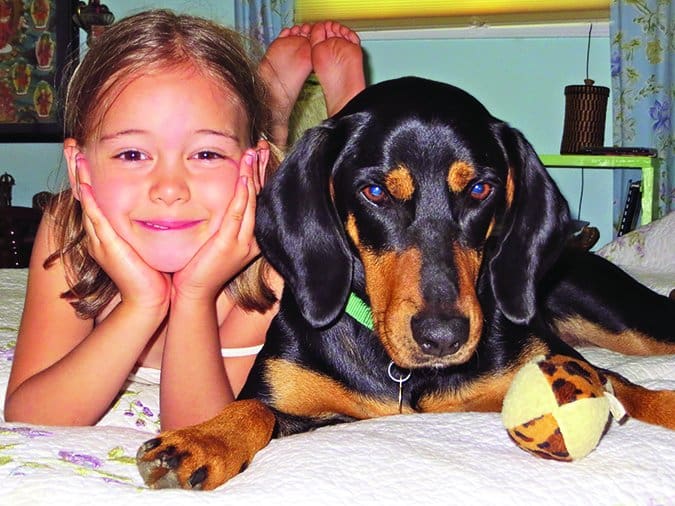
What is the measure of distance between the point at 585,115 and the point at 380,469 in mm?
3441

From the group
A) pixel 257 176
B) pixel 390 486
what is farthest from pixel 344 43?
pixel 390 486

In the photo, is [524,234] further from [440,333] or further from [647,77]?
[647,77]

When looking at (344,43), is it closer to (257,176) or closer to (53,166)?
(257,176)

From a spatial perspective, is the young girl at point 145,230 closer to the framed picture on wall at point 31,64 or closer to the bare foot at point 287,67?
the bare foot at point 287,67

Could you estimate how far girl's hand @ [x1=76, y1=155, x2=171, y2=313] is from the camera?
5.54 feet

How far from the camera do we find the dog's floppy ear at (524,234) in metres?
1.66

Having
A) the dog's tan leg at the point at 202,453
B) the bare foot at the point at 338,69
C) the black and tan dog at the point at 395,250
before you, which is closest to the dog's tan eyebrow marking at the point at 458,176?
the black and tan dog at the point at 395,250

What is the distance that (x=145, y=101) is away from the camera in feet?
5.87

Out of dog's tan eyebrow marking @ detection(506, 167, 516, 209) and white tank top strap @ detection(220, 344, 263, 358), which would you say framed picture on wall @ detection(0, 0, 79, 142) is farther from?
dog's tan eyebrow marking @ detection(506, 167, 516, 209)

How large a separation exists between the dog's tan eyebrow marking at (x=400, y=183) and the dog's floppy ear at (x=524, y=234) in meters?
0.25

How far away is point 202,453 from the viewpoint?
123 centimetres

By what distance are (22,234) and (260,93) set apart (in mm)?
2294

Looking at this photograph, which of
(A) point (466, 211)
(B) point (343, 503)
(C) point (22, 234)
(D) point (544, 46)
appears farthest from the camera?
(D) point (544, 46)

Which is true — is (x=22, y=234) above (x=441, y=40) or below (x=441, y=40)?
below
